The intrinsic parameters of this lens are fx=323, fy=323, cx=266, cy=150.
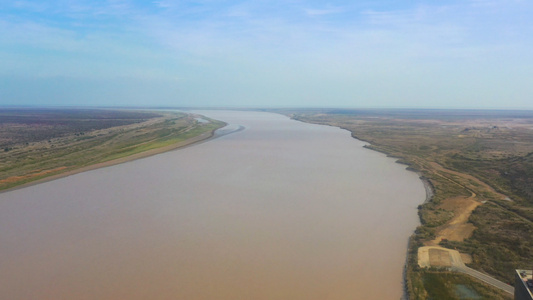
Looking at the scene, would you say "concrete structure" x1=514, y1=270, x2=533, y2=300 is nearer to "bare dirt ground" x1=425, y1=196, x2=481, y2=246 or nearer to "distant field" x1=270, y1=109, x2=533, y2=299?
"distant field" x1=270, y1=109, x2=533, y2=299

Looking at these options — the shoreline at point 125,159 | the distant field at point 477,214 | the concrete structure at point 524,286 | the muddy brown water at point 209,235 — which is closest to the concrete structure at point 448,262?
the distant field at point 477,214

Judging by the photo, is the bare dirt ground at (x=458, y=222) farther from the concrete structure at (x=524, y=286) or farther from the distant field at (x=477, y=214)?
the concrete structure at (x=524, y=286)

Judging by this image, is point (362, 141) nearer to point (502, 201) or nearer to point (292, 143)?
point (292, 143)

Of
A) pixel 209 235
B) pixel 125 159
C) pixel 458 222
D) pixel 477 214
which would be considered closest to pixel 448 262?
pixel 458 222

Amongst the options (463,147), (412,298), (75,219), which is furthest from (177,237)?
(463,147)

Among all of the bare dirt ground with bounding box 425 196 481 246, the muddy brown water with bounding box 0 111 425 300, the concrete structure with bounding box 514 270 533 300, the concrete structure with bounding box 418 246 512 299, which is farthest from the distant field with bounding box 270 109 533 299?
the concrete structure with bounding box 514 270 533 300

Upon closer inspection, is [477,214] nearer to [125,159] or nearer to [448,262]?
[448,262]
